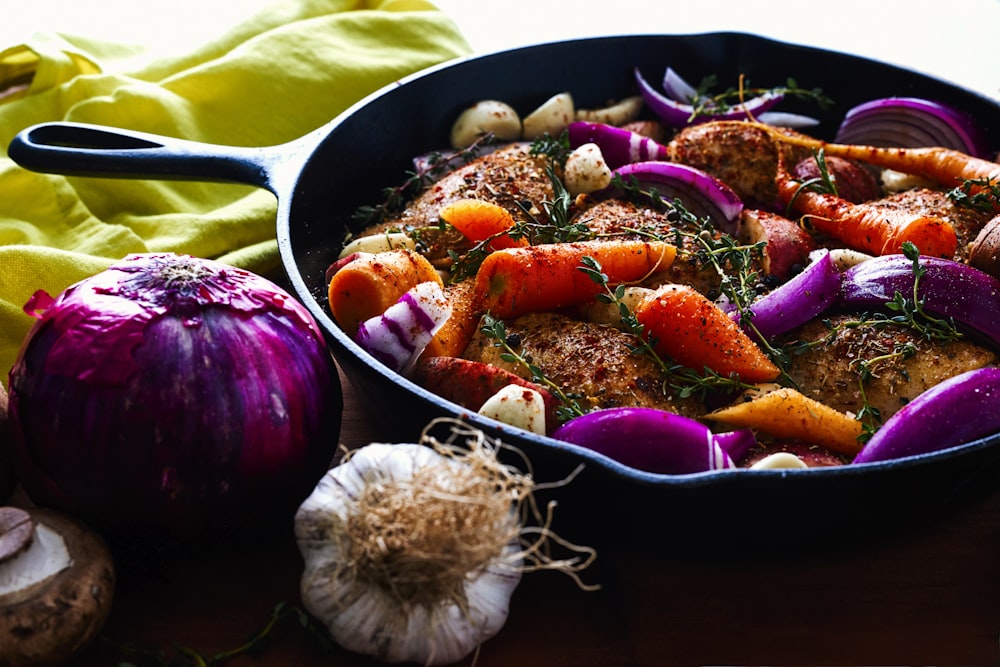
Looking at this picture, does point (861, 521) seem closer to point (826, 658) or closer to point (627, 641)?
point (826, 658)

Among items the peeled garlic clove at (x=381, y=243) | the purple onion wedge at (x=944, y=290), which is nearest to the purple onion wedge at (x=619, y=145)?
the peeled garlic clove at (x=381, y=243)

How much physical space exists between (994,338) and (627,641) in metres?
1.02

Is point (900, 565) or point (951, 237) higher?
point (951, 237)

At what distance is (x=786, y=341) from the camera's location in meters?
2.31

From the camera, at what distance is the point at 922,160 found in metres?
2.83

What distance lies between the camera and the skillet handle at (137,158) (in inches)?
97.1

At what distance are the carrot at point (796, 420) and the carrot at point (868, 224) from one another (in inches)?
22.0

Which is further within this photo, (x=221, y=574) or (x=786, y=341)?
(x=786, y=341)

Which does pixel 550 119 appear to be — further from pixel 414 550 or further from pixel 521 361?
pixel 414 550

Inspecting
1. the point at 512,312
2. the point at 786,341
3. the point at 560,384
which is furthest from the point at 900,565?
the point at 512,312

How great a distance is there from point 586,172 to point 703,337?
31.1 inches

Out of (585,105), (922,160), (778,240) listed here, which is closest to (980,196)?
(922,160)

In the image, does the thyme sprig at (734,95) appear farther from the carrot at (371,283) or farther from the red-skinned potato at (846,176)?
the carrot at (371,283)

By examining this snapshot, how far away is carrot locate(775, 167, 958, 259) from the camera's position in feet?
8.00
